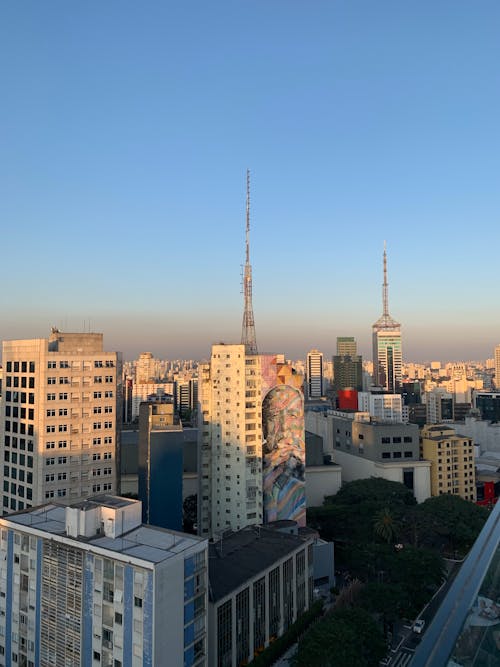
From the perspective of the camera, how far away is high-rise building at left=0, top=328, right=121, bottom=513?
29.7 m

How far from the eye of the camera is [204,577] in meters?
18.6

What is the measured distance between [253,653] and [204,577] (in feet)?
23.4

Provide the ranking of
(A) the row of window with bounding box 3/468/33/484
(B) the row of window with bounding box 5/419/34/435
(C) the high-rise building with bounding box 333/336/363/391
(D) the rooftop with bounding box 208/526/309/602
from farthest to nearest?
1. (C) the high-rise building with bounding box 333/336/363/391
2. (B) the row of window with bounding box 5/419/34/435
3. (A) the row of window with bounding box 3/468/33/484
4. (D) the rooftop with bounding box 208/526/309/602

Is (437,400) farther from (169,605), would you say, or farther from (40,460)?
(169,605)

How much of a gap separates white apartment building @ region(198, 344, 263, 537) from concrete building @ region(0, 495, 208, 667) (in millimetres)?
19700

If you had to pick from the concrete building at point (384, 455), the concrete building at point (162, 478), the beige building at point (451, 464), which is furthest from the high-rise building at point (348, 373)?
the concrete building at point (162, 478)

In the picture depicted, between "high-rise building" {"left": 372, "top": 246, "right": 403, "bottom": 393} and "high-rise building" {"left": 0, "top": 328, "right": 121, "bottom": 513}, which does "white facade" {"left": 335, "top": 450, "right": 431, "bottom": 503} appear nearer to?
"high-rise building" {"left": 0, "top": 328, "right": 121, "bottom": 513}

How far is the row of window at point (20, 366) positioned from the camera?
30.6 meters

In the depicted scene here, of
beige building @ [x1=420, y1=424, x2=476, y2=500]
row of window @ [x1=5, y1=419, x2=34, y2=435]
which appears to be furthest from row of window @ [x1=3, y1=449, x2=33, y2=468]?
beige building @ [x1=420, y1=424, x2=476, y2=500]

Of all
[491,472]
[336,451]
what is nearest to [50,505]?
[336,451]

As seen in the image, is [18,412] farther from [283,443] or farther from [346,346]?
[346,346]

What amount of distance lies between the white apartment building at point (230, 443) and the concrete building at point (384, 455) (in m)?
18.1

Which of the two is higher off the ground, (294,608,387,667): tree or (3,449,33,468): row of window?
(3,449,33,468): row of window

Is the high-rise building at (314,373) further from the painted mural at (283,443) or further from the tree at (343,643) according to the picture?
the tree at (343,643)
